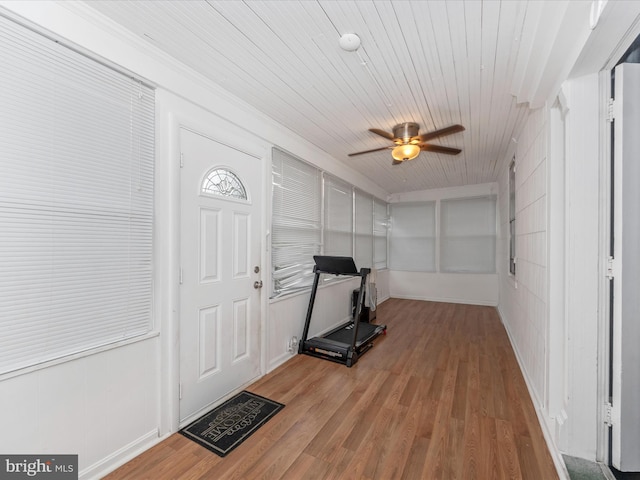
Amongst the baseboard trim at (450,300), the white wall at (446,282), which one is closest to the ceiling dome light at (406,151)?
the white wall at (446,282)

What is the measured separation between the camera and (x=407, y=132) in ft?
10.0

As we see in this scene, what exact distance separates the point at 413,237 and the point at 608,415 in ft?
17.4

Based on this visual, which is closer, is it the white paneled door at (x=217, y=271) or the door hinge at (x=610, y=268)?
the door hinge at (x=610, y=268)

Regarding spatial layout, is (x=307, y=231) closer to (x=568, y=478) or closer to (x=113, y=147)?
(x=113, y=147)

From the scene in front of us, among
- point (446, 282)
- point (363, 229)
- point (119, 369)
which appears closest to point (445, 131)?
point (363, 229)

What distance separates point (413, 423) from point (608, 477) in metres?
1.04

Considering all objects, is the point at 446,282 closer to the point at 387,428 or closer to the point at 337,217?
the point at 337,217

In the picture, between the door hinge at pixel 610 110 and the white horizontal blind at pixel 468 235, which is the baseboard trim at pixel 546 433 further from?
the white horizontal blind at pixel 468 235

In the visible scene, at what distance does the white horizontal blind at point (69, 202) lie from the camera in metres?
1.33

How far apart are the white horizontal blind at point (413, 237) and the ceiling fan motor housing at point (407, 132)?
3.92 m

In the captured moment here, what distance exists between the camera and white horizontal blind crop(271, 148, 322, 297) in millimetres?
3141

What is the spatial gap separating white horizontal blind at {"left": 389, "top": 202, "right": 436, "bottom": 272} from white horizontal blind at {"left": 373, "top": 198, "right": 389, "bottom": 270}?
278 millimetres

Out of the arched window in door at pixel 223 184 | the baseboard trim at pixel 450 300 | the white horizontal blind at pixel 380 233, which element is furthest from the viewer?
the white horizontal blind at pixel 380 233

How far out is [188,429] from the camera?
2039 mm
